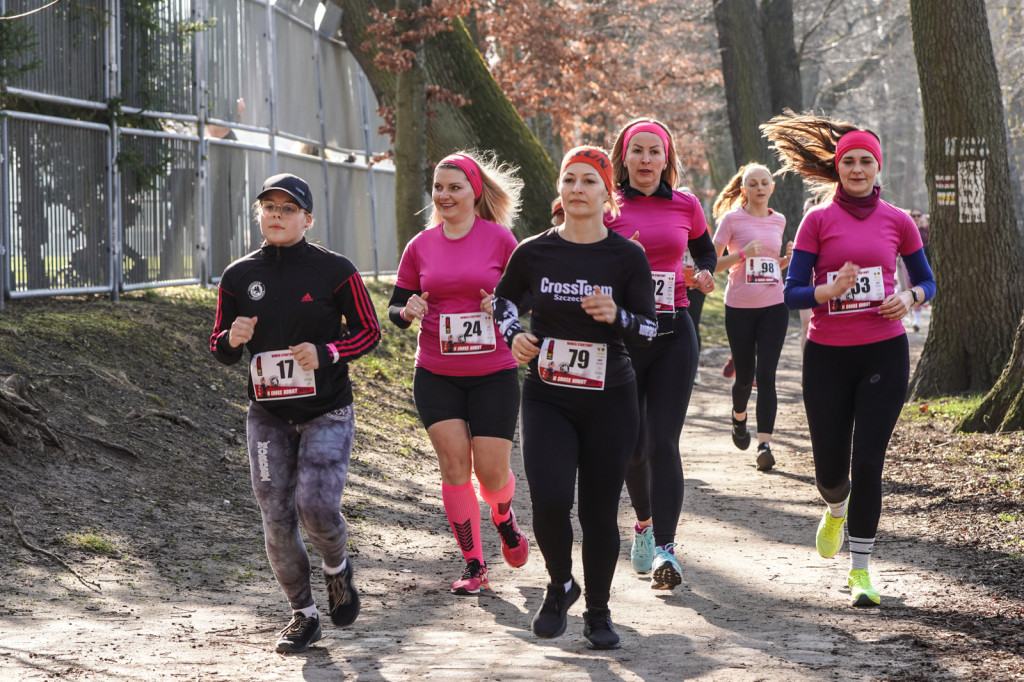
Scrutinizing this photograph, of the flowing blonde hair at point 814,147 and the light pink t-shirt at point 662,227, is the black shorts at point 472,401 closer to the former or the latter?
the light pink t-shirt at point 662,227

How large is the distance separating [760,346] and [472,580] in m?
4.20

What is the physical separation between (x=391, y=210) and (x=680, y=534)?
660 inches

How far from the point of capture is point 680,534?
7.73 meters

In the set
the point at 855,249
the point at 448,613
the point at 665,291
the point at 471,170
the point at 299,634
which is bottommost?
the point at 448,613

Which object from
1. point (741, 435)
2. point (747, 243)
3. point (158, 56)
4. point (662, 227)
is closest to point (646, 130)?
point (662, 227)

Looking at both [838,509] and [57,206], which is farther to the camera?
[57,206]

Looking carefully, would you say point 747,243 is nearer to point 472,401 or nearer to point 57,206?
point 472,401

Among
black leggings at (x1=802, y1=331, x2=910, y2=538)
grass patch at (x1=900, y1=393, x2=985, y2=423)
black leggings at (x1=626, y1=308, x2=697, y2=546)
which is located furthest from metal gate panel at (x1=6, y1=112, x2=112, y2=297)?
grass patch at (x1=900, y1=393, x2=985, y2=423)

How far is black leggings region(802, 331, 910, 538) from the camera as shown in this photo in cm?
590

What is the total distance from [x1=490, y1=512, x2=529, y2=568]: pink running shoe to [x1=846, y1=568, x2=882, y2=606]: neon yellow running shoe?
1.58m

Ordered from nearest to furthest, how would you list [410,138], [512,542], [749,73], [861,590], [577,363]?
[577,363], [861,590], [512,542], [410,138], [749,73]

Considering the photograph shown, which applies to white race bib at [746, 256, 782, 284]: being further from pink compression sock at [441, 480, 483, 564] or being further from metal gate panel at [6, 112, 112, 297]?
metal gate panel at [6, 112, 112, 297]

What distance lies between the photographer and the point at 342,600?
5395 mm

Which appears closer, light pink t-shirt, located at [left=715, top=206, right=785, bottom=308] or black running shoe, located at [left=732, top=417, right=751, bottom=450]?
light pink t-shirt, located at [left=715, top=206, right=785, bottom=308]
